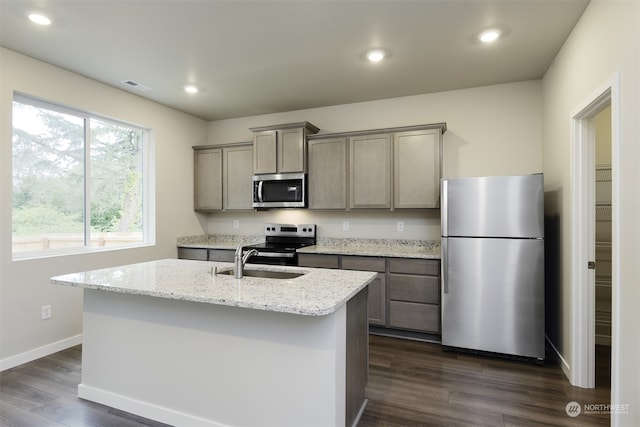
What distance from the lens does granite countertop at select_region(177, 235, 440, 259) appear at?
3513mm

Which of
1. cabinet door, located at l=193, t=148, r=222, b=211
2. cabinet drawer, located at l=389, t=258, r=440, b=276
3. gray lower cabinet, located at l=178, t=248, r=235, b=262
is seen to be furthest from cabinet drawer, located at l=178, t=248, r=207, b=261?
cabinet drawer, located at l=389, t=258, r=440, b=276

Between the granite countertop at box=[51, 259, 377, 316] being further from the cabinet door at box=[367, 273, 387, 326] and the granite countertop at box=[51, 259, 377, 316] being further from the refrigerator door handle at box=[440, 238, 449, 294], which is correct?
the cabinet door at box=[367, 273, 387, 326]

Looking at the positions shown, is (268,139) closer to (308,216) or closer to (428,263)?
(308,216)

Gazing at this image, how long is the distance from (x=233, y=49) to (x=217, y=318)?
7.12 feet

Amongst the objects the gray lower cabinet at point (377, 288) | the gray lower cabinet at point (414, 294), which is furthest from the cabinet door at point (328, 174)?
the gray lower cabinet at point (414, 294)

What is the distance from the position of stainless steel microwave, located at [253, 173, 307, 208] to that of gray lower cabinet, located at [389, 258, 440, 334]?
1.37m

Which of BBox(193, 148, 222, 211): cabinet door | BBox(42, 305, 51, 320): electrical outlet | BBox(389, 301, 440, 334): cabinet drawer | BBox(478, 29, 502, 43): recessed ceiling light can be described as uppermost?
BBox(478, 29, 502, 43): recessed ceiling light

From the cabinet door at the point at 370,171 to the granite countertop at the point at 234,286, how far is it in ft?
5.59

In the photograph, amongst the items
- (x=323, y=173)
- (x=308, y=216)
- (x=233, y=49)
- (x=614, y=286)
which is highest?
(x=233, y=49)

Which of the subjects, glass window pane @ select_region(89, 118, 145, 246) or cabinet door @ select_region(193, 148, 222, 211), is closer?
glass window pane @ select_region(89, 118, 145, 246)

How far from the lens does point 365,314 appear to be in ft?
7.36

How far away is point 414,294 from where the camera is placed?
337 centimetres

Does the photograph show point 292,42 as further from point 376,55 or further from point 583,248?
point 583,248

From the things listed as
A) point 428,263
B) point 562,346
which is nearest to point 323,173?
point 428,263
